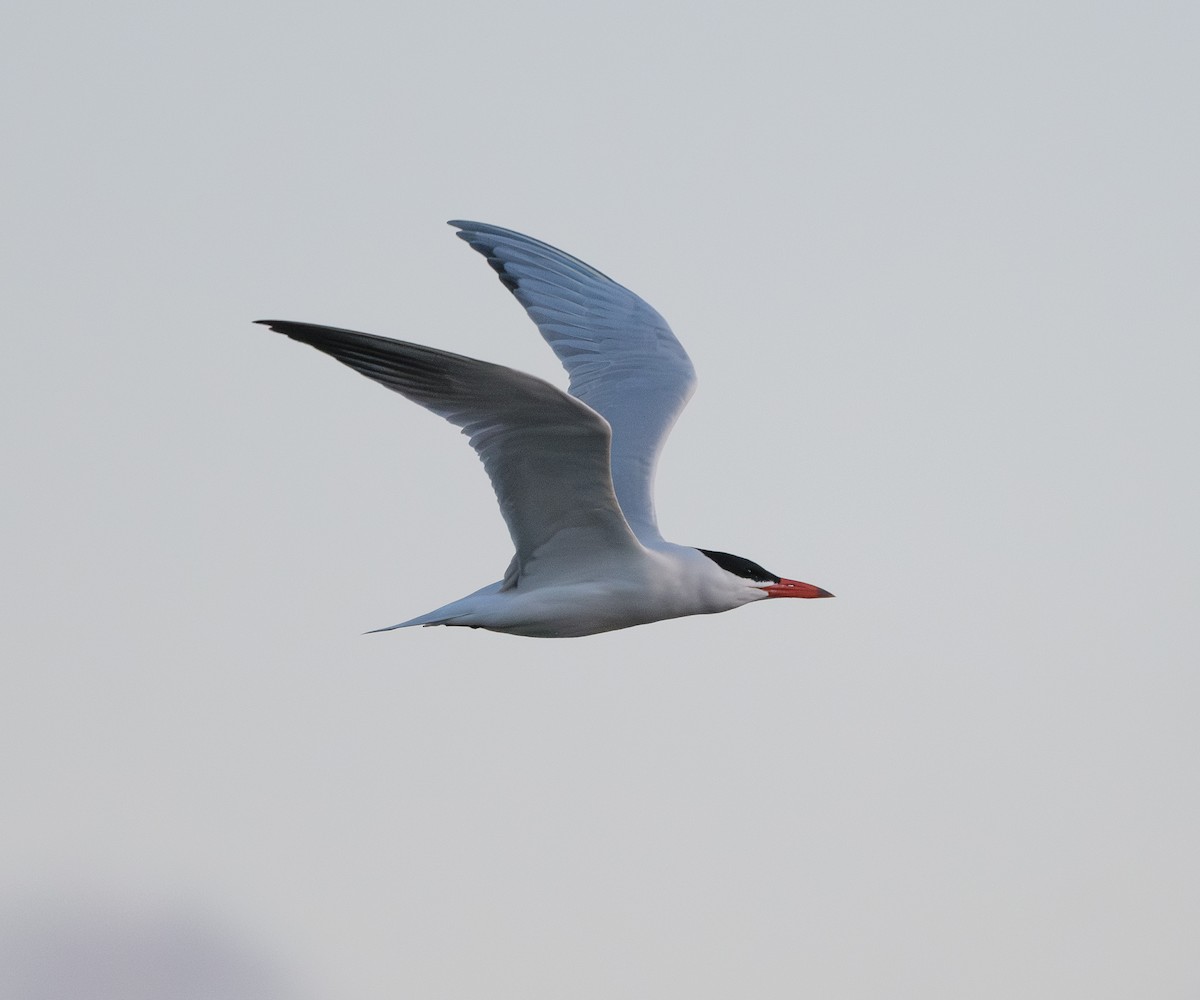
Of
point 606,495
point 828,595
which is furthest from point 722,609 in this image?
point 606,495

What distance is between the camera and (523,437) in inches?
369

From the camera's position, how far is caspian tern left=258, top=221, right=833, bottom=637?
8.95m

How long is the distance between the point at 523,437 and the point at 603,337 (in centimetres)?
378

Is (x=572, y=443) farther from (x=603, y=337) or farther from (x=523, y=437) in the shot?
(x=603, y=337)

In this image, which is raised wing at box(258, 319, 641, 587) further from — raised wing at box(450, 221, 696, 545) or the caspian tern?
raised wing at box(450, 221, 696, 545)

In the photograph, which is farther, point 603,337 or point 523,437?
point 603,337

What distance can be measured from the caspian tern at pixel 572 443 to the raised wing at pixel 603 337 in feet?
0.04

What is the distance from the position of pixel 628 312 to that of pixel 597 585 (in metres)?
3.56

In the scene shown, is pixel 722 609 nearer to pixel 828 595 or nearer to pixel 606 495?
pixel 828 595

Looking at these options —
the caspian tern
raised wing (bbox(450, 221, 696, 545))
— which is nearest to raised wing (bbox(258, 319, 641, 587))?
the caspian tern

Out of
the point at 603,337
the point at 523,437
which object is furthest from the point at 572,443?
the point at 603,337

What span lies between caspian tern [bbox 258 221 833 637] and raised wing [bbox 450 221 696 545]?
0.4 inches

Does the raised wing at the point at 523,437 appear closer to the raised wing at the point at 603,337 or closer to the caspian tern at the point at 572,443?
the caspian tern at the point at 572,443

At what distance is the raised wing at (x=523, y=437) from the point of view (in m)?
8.77
